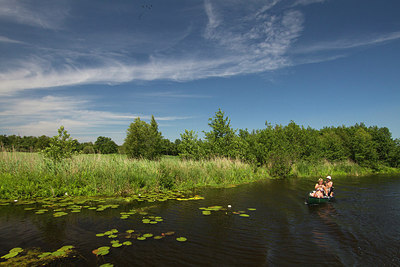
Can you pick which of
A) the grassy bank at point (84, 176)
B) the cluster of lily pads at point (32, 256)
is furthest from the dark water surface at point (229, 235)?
the grassy bank at point (84, 176)

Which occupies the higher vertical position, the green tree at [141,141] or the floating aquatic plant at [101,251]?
the green tree at [141,141]

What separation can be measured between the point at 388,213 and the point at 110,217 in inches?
474

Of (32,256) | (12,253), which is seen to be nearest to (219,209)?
(32,256)

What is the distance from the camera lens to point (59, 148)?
15727 millimetres

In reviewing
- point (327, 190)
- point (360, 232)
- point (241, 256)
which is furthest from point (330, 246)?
point (327, 190)

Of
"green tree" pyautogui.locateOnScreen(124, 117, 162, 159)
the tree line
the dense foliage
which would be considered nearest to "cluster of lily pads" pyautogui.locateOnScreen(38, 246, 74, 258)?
the tree line

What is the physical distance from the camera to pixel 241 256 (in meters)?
5.82

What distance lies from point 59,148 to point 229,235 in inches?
543

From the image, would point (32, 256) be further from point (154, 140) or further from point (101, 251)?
point (154, 140)

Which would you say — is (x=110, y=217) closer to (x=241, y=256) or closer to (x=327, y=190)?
(x=241, y=256)

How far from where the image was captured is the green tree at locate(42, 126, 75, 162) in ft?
47.5

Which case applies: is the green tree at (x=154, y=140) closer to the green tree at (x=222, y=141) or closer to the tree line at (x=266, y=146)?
the tree line at (x=266, y=146)

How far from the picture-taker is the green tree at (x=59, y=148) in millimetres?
14484

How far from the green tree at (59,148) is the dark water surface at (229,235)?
538cm
